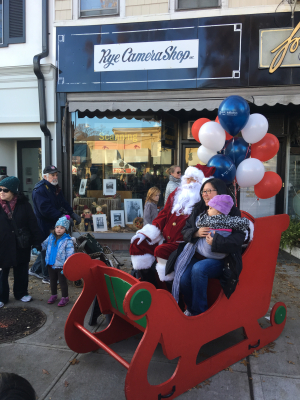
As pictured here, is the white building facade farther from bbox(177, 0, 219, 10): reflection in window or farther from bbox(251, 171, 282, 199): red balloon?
bbox(251, 171, 282, 199): red balloon

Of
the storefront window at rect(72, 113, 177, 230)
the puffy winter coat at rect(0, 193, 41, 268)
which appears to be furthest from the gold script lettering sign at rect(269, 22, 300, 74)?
the puffy winter coat at rect(0, 193, 41, 268)

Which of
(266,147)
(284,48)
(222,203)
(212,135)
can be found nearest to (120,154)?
(212,135)

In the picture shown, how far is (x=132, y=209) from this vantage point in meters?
6.96

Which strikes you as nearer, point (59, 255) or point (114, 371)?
point (114, 371)

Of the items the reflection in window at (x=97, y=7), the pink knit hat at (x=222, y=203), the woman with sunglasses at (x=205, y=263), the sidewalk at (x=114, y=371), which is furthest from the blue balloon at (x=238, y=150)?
the reflection in window at (x=97, y=7)

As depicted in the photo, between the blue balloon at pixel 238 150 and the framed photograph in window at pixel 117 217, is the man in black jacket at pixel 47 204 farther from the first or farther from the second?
the blue balloon at pixel 238 150

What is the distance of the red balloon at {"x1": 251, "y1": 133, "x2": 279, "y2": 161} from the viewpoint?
154 inches

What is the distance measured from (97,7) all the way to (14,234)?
204 inches

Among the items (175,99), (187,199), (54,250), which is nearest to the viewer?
(187,199)

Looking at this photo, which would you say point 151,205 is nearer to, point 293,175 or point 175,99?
point 175,99

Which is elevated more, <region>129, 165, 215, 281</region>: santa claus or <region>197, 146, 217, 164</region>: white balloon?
<region>197, 146, 217, 164</region>: white balloon

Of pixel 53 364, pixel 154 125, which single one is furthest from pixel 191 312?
pixel 154 125

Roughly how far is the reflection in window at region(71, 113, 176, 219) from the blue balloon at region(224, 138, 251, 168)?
3.05 meters

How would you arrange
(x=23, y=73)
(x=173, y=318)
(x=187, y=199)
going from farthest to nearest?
(x=23, y=73), (x=187, y=199), (x=173, y=318)
